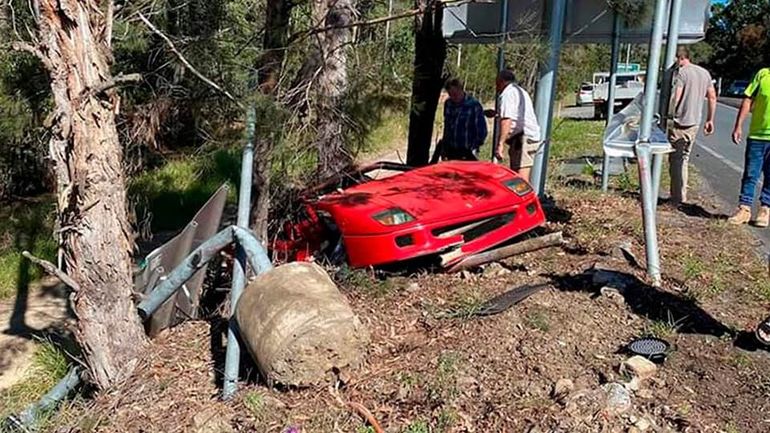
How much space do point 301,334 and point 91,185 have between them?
1.59 metres

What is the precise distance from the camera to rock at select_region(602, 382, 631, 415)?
3.38 meters

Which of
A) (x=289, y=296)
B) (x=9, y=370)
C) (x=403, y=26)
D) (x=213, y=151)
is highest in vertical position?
(x=403, y=26)

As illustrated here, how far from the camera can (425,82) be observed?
297 inches

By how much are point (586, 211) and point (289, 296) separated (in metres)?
4.51

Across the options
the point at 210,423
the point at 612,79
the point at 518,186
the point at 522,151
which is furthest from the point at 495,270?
the point at 612,79

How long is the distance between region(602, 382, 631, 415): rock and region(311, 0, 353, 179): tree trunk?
8.25 ft

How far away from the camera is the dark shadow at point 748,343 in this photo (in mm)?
4023

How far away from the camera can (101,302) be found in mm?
4355

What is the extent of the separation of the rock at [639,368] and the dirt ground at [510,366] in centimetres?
4

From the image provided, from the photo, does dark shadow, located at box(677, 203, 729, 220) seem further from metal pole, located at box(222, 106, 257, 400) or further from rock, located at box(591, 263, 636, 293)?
metal pole, located at box(222, 106, 257, 400)

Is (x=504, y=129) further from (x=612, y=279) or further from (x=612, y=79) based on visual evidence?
(x=612, y=79)

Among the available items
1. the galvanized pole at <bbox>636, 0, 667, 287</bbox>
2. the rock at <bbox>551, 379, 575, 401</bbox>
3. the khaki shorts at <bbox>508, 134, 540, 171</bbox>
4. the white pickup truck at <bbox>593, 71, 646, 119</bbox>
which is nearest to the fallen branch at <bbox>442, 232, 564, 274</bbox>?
the galvanized pole at <bbox>636, 0, 667, 287</bbox>

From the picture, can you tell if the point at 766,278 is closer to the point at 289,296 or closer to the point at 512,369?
the point at 512,369

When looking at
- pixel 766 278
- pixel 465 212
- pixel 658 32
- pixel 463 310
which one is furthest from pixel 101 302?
pixel 766 278
